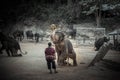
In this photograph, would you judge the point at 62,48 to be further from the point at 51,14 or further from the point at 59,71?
the point at 51,14

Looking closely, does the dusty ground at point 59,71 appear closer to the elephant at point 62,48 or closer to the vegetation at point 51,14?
the elephant at point 62,48

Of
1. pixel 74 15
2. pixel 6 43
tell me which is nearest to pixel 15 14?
pixel 74 15

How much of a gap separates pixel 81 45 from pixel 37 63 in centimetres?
798

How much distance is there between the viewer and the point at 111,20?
79.1 feet

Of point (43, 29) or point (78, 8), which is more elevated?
point (78, 8)

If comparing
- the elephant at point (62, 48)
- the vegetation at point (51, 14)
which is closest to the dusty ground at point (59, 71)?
the elephant at point (62, 48)

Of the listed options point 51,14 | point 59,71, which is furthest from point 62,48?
point 51,14

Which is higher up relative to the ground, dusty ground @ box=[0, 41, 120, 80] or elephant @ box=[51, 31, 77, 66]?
elephant @ box=[51, 31, 77, 66]

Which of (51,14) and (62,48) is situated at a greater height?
(51,14)

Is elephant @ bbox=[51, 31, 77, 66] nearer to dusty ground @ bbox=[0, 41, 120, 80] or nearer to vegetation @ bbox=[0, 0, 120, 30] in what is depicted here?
dusty ground @ bbox=[0, 41, 120, 80]

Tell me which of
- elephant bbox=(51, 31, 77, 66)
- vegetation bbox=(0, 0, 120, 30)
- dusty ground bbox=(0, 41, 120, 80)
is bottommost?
dusty ground bbox=(0, 41, 120, 80)

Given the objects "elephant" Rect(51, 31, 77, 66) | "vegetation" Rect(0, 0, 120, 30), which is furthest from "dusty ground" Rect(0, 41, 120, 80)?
"vegetation" Rect(0, 0, 120, 30)

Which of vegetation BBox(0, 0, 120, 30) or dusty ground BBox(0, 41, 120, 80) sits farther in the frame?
vegetation BBox(0, 0, 120, 30)

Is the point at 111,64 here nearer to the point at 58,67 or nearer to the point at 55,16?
the point at 58,67
